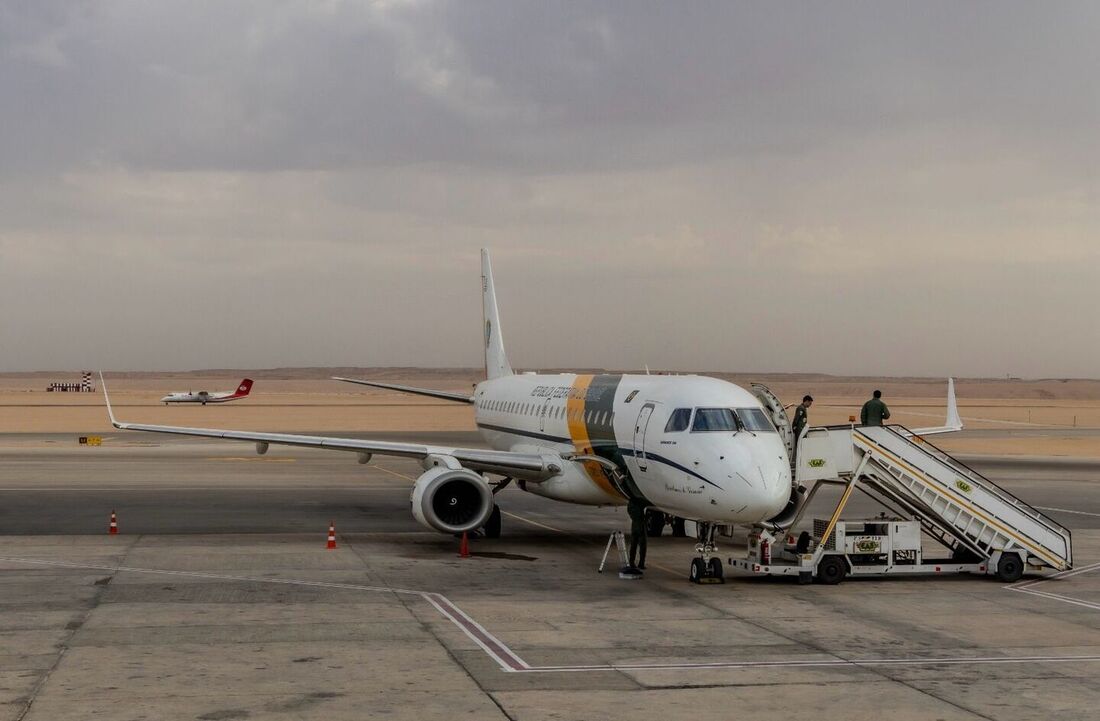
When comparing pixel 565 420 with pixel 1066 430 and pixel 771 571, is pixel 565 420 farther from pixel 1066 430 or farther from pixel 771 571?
pixel 1066 430

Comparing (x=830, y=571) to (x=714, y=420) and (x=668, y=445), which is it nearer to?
(x=714, y=420)

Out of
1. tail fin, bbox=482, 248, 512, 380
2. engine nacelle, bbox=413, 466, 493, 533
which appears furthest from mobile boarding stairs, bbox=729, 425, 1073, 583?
tail fin, bbox=482, 248, 512, 380

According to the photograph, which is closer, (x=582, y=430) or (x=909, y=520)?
(x=909, y=520)

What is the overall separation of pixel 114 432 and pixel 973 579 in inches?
2502

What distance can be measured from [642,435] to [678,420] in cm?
132

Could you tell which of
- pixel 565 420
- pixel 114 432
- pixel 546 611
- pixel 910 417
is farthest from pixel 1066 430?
pixel 546 611

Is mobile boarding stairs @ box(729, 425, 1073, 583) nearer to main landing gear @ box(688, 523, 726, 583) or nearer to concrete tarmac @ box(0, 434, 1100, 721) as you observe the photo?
concrete tarmac @ box(0, 434, 1100, 721)

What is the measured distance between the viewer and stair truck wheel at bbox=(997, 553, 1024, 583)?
23.5 m

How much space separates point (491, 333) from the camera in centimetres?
4428

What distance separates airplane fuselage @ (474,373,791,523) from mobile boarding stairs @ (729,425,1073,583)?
1.97 meters

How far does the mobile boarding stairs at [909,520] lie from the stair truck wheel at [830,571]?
0.82 ft

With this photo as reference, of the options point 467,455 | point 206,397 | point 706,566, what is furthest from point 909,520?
point 206,397

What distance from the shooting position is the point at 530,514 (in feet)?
120

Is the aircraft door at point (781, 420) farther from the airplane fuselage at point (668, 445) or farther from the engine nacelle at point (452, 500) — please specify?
the engine nacelle at point (452, 500)
